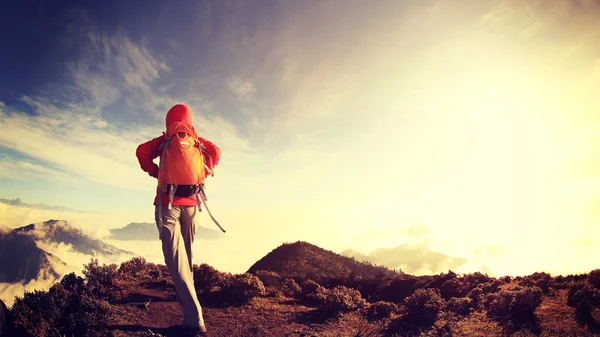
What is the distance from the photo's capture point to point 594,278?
22.1 feet

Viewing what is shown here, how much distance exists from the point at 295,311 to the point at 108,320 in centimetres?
406

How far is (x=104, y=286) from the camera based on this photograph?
7547 mm

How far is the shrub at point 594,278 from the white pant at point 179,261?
801 cm

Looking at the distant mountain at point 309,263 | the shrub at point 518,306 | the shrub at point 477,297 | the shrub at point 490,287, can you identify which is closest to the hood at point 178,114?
the shrub at point 518,306

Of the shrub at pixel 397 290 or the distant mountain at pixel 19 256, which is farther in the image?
the distant mountain at pixel 19 256

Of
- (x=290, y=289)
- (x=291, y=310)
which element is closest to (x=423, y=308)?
(x=291, y=310)

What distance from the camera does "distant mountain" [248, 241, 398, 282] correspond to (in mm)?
18031

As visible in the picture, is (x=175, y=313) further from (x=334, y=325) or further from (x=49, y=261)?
(x=49, y=261)

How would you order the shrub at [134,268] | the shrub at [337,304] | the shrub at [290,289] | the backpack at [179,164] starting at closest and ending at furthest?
the backpack at [179,164], the shrub at [337,304], the shrub at [134,268], the shrub at [290,289]

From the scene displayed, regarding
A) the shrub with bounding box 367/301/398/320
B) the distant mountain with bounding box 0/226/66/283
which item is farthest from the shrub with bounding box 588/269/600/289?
the distant mountain with bounding box 0/226/66/283

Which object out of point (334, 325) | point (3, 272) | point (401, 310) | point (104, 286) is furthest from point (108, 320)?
point (3, 272)

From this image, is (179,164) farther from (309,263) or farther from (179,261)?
(309,263)

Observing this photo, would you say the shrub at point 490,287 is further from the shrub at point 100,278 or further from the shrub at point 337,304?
the shrub at point 100,278

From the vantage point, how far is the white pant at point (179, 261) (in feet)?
16.6
